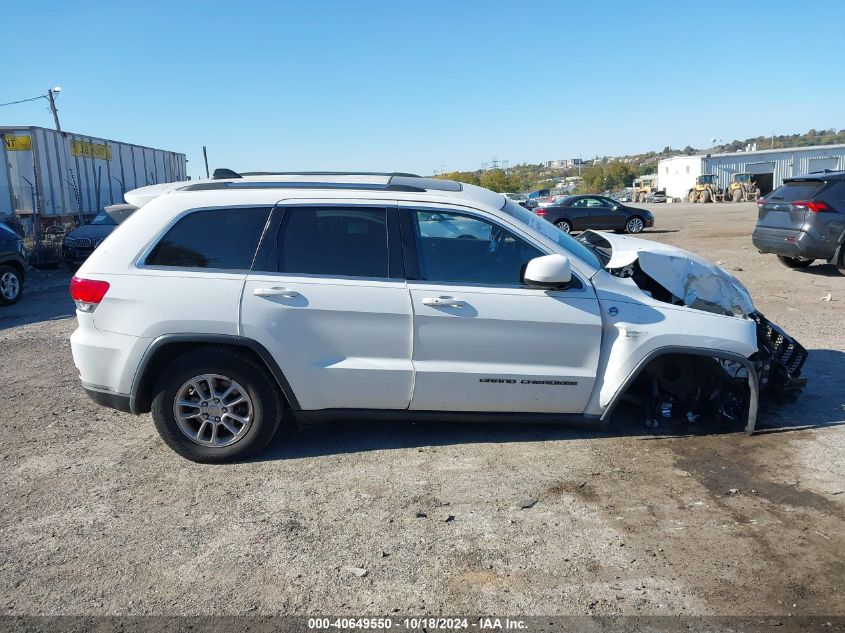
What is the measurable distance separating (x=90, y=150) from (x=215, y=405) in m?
22.8

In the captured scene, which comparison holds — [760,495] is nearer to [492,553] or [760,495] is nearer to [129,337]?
[492,553]

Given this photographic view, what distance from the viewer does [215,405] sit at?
4.82m

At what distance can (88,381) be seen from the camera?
194 inches

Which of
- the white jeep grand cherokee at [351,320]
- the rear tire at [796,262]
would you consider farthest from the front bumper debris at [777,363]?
the rear tire at [796,262]

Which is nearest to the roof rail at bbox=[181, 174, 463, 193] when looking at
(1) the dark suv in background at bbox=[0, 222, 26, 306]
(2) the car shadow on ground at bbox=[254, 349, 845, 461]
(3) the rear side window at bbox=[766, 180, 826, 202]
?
(2) the car shadow on ground at bbox=[254, 349, 845, 461]

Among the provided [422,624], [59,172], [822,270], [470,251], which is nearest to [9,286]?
[470,251]

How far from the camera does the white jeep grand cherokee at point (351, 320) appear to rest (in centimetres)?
472

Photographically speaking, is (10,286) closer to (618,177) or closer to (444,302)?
Answer: (444,302)

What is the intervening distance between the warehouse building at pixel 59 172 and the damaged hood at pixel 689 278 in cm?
1777

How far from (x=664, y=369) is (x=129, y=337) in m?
3.65

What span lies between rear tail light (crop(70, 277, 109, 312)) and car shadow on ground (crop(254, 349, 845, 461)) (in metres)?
1.48

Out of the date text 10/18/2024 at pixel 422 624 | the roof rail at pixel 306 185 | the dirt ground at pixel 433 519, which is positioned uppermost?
the roof rail at pixel 306 185

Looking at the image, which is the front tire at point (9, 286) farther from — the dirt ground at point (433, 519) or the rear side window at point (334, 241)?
the rear side window at point (334, 241)

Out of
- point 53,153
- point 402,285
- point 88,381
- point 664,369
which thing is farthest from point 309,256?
point 53,153
